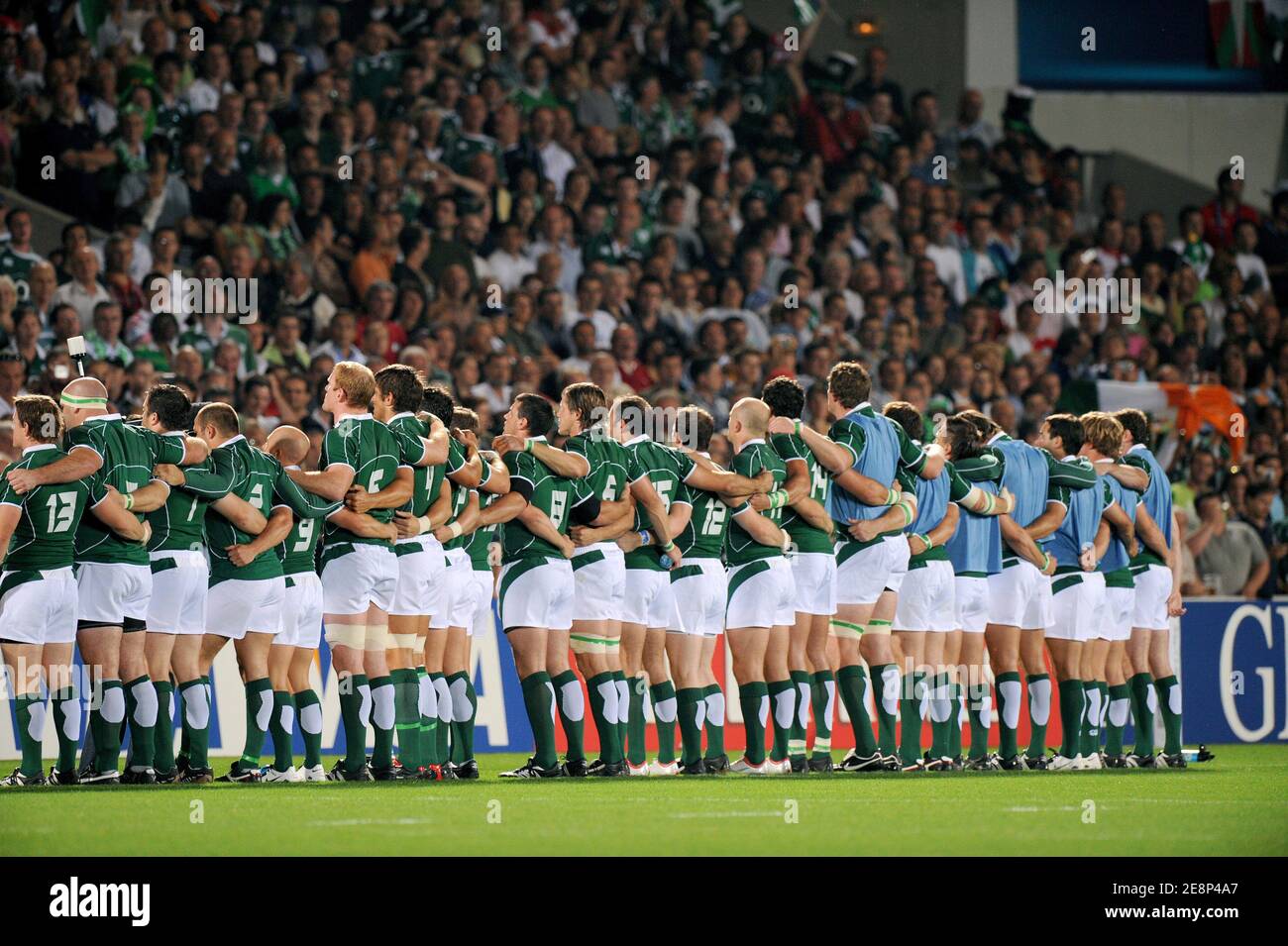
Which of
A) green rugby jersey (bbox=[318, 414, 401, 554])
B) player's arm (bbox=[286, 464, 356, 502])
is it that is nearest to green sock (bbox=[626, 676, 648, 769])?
green rugby jersey (bbox=[318, 414, 401, 554])

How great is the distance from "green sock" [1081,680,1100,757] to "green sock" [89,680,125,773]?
6584 mm

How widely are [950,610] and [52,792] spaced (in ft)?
19.4

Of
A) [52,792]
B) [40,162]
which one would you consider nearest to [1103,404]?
[40,162]

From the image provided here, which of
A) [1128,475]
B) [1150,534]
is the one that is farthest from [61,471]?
[1150,534]

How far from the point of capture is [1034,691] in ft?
46.1

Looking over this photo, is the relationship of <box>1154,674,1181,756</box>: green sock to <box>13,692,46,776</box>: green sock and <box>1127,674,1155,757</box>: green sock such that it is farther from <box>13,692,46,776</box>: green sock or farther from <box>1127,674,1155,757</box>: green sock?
<box>13,692,46,776</box>: green sock

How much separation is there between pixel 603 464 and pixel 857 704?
2.34 m

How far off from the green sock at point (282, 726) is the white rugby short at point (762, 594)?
288cm

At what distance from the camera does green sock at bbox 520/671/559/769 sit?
40.0 feet

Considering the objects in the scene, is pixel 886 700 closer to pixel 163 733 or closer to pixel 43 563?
pixel 163 733

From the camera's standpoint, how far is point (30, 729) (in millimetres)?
11531

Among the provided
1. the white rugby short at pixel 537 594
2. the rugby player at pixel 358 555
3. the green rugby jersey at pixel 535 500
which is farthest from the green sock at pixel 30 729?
the green rugby jersey at pixel 535 500
